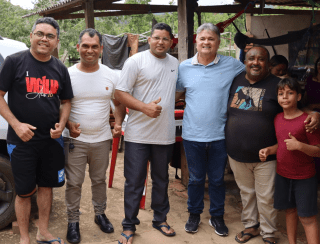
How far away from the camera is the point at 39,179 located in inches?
113

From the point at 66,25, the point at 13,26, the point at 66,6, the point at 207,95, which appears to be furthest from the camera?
the point at 66,25

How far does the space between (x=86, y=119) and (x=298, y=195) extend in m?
2.02

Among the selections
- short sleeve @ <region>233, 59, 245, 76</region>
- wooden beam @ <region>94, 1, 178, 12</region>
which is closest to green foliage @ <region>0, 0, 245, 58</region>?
wooden beam @ <region>94, 1, 178, 12</region>

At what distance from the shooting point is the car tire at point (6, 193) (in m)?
3.28

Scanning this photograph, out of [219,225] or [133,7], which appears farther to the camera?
[133,7]

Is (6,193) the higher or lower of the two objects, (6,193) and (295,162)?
the lower

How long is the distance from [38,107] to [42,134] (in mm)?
237

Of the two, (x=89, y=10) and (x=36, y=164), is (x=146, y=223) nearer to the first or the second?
(x=36, y=164)

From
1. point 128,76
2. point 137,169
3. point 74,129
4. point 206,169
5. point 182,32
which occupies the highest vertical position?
point 182,32

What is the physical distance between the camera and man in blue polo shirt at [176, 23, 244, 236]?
3.10 m

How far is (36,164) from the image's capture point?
111 inches

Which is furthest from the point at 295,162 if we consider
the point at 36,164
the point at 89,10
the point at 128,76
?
the point at 89,10

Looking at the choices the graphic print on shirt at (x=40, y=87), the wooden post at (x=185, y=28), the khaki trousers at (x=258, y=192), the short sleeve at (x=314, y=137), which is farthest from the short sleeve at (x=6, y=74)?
the wooden post at (x=185, y=28)

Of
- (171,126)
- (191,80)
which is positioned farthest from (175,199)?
(191,80)
